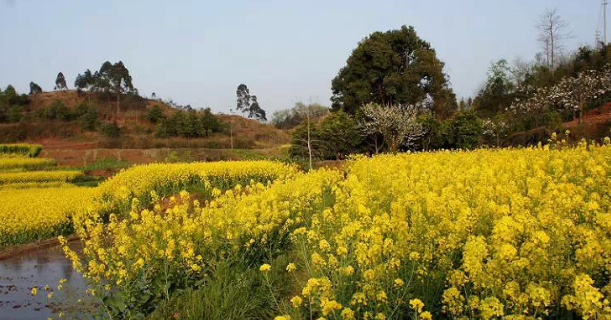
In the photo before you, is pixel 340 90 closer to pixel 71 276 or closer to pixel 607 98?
pixel 607 98

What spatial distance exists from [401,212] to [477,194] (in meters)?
1.22

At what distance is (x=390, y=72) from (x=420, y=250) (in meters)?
27.7

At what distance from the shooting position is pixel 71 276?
8.43 m

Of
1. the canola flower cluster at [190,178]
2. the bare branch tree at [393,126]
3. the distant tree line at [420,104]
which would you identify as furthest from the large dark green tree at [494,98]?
the canola flower cluster at [190,178]

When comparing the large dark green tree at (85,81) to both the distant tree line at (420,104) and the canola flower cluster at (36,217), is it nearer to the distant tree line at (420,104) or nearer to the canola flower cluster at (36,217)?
the distant tree line at (420,104)

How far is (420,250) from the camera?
→ 4258 mm

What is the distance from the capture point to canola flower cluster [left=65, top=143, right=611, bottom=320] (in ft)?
10.8

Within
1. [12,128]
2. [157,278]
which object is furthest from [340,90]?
[12,128]

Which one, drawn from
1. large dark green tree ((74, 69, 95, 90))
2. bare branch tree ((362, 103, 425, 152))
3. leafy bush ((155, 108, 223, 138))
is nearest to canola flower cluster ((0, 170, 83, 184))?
bare branch tree ((362, 103, 425, 152))

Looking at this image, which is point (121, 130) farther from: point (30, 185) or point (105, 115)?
point (30, 185)

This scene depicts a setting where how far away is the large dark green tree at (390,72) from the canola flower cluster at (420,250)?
74.3 feet

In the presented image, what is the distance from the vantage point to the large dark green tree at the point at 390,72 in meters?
30.3

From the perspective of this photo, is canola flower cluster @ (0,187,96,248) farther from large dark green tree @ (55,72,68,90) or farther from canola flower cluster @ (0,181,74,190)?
large dark green tree @ (55,72,68,90)

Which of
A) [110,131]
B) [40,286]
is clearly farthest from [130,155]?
[40,286]
